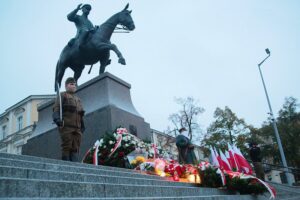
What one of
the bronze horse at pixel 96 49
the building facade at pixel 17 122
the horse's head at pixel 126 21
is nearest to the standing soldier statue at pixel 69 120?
the bronze horse at pixel 96 49

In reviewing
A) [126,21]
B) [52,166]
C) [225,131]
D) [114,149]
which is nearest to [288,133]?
[225,131]

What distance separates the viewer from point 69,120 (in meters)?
5.95

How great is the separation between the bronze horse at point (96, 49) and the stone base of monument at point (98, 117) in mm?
898

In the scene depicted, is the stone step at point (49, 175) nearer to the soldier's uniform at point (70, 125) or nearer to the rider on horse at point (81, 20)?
the soldier's uniform at point (70, 125)

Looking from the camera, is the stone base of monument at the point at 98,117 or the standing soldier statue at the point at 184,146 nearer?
the stone base of monument at the point at 98,117

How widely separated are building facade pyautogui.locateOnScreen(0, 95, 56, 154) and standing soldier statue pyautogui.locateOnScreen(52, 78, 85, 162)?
27.8 meters

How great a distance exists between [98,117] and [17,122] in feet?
95.9

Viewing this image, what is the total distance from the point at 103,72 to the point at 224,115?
27307 mm

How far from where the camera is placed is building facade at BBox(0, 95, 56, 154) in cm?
3167

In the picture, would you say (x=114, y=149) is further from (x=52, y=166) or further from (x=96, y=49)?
(x=96, y=49)

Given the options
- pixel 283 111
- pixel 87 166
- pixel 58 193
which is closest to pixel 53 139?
pixel 87 166

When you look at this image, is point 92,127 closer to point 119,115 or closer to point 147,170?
point 119,115

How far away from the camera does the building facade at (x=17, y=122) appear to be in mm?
31672

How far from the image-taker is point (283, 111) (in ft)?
126
